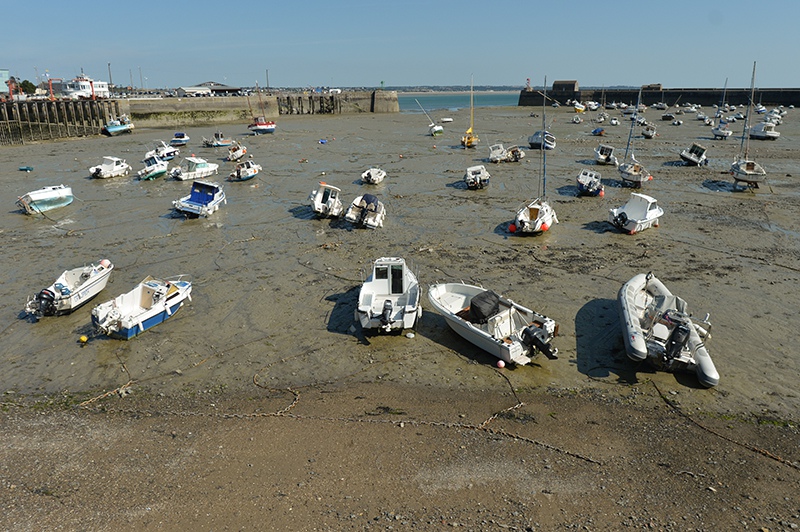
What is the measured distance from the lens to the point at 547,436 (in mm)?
11672

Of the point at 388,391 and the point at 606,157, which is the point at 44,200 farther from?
the point at 606,157

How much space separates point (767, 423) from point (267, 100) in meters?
97.8

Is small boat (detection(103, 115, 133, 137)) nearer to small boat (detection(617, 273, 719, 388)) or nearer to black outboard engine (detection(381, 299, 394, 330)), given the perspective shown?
black outboard engine (detection(381, 299, 394, 330))

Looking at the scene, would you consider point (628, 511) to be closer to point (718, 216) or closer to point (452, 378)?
point (452, 378)

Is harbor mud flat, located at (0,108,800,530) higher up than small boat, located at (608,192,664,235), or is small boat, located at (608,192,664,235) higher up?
small boat, located at (608,192,664,235)

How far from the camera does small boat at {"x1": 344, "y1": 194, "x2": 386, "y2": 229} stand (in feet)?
89.1

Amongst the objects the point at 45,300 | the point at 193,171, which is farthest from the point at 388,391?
the point at 193,171

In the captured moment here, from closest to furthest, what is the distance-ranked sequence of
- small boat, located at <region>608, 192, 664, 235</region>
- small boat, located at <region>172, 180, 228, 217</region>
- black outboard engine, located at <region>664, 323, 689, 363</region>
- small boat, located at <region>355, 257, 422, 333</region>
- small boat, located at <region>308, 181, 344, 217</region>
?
1. black outboard engine, located at <region>664, 323, 689, 363</region>
2. small boat, located at <region>355, 257, 422, 333</region>
3. small boat, located at <region>608, 192, 664, 235</region>
4. small boat, located at <region>308, 181, 344, 217</region>
5. small boat, located at <region>172, 180, 228, 217</region>

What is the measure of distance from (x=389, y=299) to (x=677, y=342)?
28.5 ft

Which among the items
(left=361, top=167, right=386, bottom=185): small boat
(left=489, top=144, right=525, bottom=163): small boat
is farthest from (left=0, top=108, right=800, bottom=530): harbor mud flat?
(left=489, top=144, right=525, bottom=163): small boat

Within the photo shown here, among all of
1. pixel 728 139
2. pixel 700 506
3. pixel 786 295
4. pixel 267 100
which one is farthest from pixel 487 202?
pixel 267 100

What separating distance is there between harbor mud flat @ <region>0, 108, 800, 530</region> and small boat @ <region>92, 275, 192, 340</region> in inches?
15.2

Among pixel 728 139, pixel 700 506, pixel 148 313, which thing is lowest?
pixel 700 506

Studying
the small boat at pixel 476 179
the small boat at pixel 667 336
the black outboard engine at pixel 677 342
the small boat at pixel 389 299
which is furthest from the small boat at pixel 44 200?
the black outboard engine at pixel 677 342
